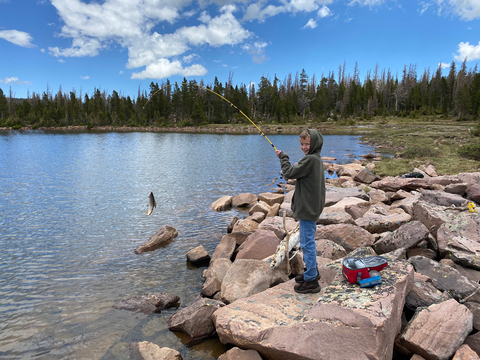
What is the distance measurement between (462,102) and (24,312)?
77343 millimetres

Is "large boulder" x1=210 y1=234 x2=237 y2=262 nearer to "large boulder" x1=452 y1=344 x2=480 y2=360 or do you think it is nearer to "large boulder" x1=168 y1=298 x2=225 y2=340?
"large boulder" x1=168 y1=298 x2=225 y2=340

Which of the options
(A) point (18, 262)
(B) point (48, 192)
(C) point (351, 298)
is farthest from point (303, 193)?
(B) point (48, 192)

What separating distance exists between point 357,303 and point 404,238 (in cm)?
284

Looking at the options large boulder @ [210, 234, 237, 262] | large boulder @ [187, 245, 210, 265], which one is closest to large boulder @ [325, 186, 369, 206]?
large boulder @ [210, 234, 237, 262]

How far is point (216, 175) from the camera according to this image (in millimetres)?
20734

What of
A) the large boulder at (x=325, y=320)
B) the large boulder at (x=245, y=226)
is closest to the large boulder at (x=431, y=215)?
the large boulder at (x=325, y=320)

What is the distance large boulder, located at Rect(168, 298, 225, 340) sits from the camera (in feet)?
16.3

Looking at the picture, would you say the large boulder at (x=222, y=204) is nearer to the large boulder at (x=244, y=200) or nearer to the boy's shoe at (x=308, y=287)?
the large boulder at (x=244, y=200)

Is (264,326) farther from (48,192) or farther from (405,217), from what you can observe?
(48,192)

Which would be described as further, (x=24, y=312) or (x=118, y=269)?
(x=118, y=269)

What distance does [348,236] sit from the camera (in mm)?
6910

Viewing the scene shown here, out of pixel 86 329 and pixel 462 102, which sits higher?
pixel 462 102

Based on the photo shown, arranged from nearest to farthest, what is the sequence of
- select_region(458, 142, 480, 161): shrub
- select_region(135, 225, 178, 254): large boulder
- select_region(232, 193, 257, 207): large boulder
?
select_region(135, 225, 178, 254): large boulder, select_region(232, 193, 257, 207): large boulder, select_region(458, 142, 480, 161): shrub

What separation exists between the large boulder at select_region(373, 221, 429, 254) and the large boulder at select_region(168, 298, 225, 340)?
3.66 m
